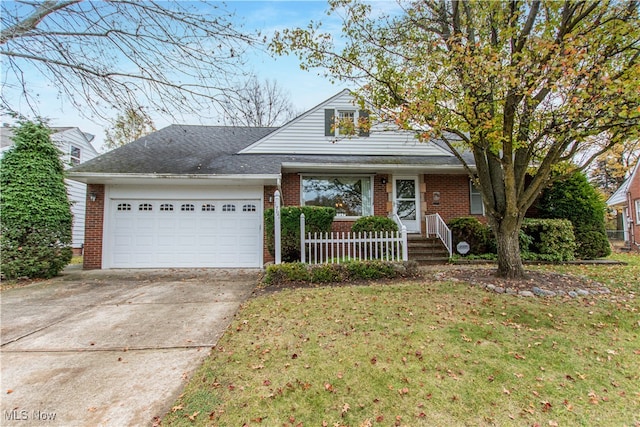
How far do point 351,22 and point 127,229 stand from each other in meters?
8.31

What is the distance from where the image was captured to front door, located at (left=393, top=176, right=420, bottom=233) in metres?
11.0

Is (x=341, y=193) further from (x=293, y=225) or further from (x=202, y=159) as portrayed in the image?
(x=202, y=159)

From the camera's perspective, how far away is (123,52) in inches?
171

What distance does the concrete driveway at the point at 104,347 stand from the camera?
252 cm

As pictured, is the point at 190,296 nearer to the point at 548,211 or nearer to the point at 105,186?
the point at 105,186

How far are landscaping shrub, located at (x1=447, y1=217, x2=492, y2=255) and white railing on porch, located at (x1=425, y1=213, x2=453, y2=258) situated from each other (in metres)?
0.20

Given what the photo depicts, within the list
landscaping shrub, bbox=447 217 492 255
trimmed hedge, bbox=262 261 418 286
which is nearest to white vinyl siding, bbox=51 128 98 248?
trimmed hedge, bbox=262 261 418 286

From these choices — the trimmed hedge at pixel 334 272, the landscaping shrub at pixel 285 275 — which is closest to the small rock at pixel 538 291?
the trimmed hedge at pixel 334 272

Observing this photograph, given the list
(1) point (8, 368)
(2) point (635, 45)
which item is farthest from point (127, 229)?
(2) point (635, 45)

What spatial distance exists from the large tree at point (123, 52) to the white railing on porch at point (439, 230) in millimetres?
7721

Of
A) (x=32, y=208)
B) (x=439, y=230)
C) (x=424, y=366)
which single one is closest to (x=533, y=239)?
(x=439, y=230)

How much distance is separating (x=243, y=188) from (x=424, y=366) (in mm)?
7810

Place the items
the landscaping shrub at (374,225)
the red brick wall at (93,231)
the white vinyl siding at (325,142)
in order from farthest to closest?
the white vinyl siding at (325,142), the red brick wall at (93,231), the landscaping shrub at (374,225)

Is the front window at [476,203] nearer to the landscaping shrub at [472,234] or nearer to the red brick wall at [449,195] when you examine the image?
the red brick wall at [449,195]
